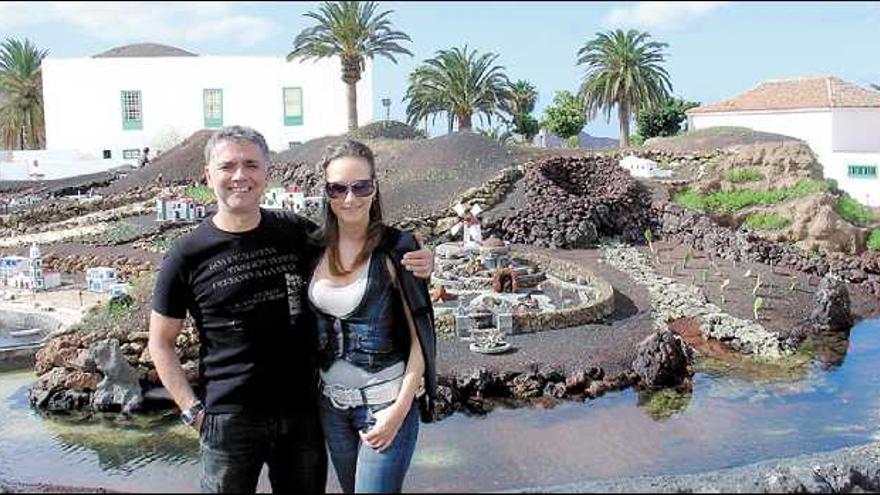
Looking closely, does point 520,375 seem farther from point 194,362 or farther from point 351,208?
point 351,208

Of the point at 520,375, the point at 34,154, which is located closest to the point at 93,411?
the point at 520,375

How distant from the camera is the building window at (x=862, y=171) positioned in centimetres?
2656

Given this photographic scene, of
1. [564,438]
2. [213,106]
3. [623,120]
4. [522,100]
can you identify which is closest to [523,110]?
[522,100]

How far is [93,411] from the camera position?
33.7 ft

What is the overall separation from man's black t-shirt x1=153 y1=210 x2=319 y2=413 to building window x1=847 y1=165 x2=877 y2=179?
26.2 metres

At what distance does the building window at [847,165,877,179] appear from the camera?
2656 centimetres

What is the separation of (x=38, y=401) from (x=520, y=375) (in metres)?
5.43

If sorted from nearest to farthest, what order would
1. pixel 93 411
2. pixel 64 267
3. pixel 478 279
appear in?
pixel 93 411 → pixel 478 279 → pixel 64 267

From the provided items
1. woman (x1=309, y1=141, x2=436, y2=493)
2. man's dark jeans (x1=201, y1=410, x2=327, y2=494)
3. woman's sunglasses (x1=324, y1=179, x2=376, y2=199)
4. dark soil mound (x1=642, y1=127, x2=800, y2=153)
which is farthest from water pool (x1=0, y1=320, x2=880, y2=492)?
dark soil mound (x1=642, y1=127, x2=800, y2=153)

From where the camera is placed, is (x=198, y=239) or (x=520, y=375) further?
(x=520, y=375)

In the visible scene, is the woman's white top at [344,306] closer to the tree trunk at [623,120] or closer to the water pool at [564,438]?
the water pool at [564,438]

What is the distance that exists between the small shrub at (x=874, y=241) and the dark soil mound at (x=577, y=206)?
478 centimetres

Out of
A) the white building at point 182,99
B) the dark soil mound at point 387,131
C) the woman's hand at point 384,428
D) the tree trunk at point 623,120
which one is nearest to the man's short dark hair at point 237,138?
the woman's hand at point 384,428

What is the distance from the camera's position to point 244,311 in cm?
357
